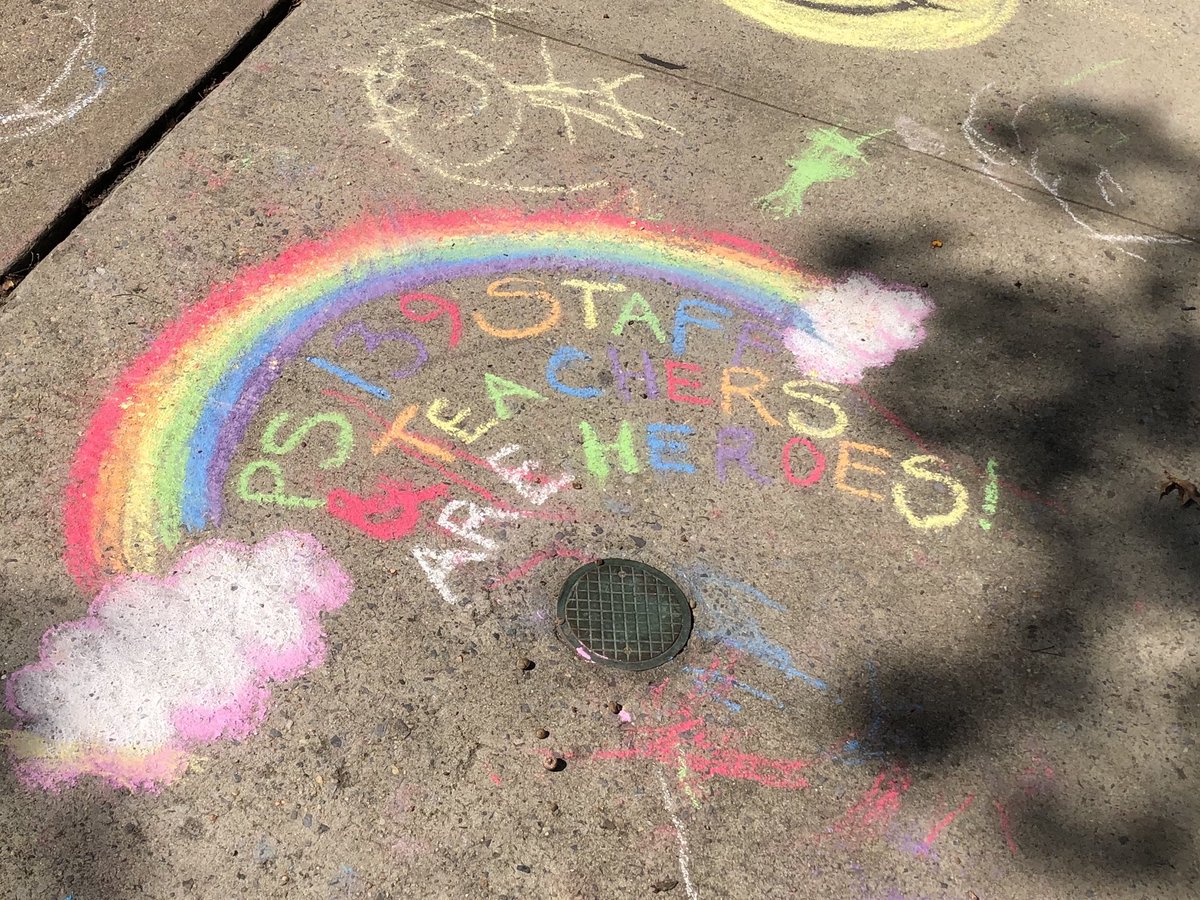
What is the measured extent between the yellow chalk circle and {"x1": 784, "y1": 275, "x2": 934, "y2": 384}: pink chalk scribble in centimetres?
173

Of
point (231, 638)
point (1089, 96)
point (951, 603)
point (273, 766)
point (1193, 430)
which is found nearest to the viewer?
point (273, 766)

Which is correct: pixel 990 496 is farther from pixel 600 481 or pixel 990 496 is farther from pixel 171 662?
pixel 171 662

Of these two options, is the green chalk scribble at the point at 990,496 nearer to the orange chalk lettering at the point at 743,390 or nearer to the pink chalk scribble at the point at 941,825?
the orange chalk lettering at the point at 743,390

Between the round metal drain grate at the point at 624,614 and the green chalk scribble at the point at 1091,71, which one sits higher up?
the green chalk scribble at the point at 1091,71

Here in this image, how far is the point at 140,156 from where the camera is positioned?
12.8 ft

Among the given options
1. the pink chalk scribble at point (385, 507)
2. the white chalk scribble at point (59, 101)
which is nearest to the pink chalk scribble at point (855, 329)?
the pink chalk scribble at point (385, 507)

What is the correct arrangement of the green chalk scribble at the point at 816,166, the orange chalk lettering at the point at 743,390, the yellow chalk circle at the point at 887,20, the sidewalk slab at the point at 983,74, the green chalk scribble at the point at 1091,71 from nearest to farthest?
the orange chalk lettering at the point at 743,390 < the green chalk scribble at the point at 816,166 < the sidewalk slab at the point at 983,74 < the green chalk scribble at the point at 1091,71 < the yellow chalk circle at the point at 887,20

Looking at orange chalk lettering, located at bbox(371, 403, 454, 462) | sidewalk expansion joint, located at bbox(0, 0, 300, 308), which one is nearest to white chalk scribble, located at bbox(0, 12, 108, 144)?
sidewalk expansion joint, located at bbox(0, 0, 300, 308)

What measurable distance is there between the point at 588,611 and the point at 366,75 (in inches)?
105

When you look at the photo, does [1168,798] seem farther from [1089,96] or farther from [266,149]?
[266,149]

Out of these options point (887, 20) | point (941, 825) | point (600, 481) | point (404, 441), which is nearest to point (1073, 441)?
point (941, 825)

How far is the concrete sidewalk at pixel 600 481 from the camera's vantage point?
247 centimetres

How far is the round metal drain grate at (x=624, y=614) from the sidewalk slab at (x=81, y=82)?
7.30ft

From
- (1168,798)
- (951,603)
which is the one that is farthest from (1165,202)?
(1168,798)
